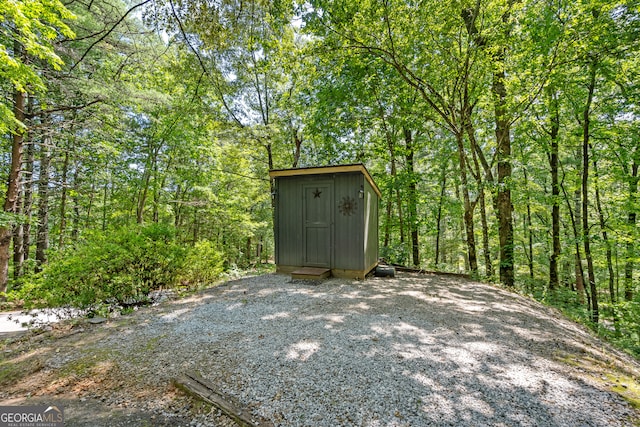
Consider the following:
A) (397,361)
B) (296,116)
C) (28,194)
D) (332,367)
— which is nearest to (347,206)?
(397,361)

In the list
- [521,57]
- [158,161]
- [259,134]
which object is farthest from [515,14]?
[158,161]

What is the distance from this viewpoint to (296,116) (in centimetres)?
1065

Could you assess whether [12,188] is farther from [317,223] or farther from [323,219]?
[323,219]

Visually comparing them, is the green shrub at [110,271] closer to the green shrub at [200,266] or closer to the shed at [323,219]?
the green shrub at [200,266]

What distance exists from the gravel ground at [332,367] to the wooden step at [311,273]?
1541 mm

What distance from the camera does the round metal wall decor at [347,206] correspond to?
571 cm

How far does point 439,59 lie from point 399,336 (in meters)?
6.47

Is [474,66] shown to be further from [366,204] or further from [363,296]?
[363,296]

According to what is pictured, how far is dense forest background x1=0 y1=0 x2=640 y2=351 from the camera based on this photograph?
3793mm

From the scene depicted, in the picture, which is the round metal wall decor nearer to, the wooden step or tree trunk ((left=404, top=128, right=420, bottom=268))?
the wooden step

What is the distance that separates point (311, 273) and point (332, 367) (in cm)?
330

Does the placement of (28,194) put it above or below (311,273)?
above

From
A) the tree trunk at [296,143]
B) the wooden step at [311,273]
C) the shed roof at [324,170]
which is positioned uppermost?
the tree trunk at [296,143]

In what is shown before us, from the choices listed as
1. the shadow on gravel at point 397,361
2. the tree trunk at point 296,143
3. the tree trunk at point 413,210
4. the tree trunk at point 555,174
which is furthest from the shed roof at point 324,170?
the tree trunk at point 555,174
